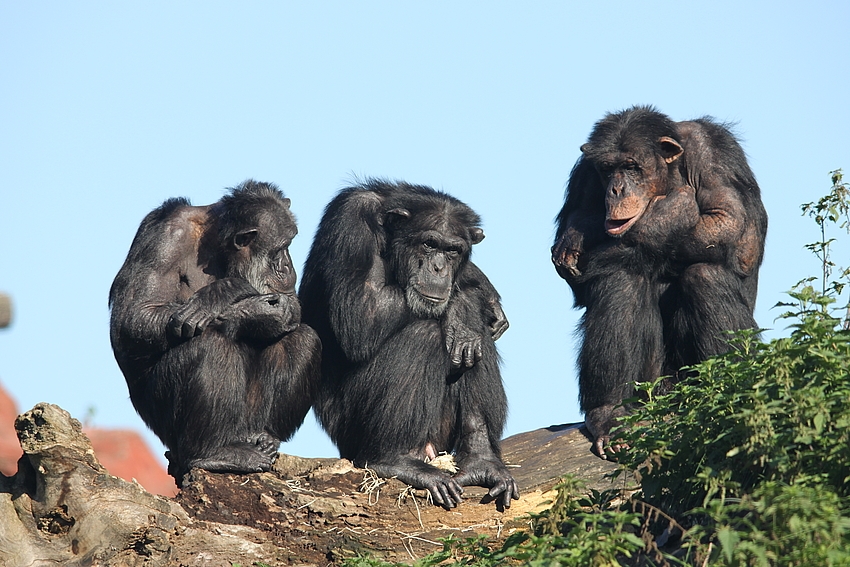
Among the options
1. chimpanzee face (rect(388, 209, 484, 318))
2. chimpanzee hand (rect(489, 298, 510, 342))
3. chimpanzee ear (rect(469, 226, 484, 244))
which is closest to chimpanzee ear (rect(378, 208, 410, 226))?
chimpanzee face (rect(388, 209, 484, 318))

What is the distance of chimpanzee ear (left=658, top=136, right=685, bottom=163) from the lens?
843 cm

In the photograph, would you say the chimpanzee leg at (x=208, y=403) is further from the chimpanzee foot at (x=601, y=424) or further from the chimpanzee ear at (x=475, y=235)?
the chimpanzee foot at (x=601, y=424)

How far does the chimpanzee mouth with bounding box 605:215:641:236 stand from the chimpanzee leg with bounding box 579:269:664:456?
0.31 m

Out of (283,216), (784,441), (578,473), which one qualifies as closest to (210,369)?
(283,216)

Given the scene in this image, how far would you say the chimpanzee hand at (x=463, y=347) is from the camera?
7.95 metres

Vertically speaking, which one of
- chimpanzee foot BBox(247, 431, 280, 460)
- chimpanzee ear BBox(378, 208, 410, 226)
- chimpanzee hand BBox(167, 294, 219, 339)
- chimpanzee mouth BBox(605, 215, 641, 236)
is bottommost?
chimpanzee foot BBox(247, 431, 280, 460)

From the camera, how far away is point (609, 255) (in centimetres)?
827

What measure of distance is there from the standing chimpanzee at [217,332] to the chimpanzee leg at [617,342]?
195cm

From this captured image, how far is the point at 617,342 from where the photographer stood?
798cm

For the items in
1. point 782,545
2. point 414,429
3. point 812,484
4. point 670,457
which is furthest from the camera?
point 414,429

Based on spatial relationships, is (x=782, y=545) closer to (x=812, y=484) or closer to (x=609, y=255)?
(x=812, y=484)

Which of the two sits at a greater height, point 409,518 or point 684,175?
point 684,175

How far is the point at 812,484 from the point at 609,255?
12.1 ft

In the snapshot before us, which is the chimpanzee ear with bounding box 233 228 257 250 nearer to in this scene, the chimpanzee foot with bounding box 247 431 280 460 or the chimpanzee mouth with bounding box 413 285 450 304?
the chimpanzee mouth with bounding box 413 285 450 304
